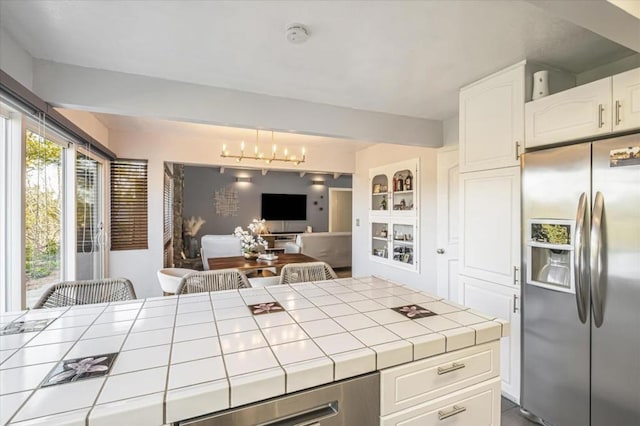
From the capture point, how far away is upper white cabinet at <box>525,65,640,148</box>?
1.55 m

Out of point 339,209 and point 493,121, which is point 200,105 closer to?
point 493,121

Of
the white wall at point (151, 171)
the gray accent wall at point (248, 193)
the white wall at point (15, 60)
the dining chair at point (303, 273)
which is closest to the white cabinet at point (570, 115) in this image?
the dining chair at point (303, 273)

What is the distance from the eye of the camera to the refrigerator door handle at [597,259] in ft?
5.14

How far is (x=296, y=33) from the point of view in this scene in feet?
5.46

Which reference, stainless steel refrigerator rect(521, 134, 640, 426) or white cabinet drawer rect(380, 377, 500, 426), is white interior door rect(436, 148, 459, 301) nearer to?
stainless steel refrigerator rect(521, 134, 640, 426)

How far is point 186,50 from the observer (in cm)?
190

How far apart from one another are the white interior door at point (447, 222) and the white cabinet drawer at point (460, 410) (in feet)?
7.65

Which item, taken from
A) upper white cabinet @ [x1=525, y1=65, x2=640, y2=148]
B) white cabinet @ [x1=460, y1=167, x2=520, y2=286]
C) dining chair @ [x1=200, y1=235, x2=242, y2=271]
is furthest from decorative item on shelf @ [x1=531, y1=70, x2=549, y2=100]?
dining chair @ [x1=200, y1=235, x2=242, y2=271]

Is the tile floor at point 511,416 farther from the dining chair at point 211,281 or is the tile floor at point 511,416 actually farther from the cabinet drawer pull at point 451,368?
the dining chair at point 211,281

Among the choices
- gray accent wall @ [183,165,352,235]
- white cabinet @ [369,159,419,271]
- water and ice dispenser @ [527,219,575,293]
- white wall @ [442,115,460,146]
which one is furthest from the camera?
gray accent wall @ [183,165,352,235]

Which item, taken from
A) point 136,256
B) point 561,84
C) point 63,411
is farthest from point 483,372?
point 136,256

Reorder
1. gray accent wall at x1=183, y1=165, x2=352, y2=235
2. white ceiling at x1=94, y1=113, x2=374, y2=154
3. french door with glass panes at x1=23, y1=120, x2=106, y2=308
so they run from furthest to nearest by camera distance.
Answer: gray accent wall at x1=183, y1=165, x2=352, y2=235
white ceiling at x1=94, y1=113, x2=374, y2=154
french door with glass panes at x1=23, y1=120, x2=106, y2=308

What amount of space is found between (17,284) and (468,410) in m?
Answer: 2.56

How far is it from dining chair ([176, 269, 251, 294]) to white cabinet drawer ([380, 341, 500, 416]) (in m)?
1.13
